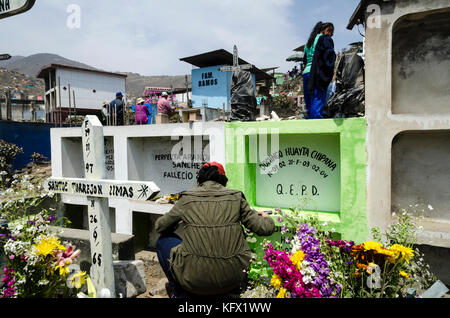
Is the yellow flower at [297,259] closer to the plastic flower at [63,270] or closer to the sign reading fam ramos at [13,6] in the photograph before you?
the plastic flower at [63,270]

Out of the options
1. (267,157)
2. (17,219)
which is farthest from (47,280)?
(267,157)

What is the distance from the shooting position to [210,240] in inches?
99.4

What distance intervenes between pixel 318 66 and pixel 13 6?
12.6 feet

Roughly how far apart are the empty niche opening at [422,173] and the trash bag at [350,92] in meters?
0.73

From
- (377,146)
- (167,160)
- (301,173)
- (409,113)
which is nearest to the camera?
(377,146)

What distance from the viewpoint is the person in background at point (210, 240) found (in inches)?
99.2

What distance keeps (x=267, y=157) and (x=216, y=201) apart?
2725 mm

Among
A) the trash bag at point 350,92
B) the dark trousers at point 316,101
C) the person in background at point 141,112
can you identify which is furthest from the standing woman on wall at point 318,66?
the person in background at point 141,112

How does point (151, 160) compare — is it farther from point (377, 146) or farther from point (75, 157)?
point (377, 146)

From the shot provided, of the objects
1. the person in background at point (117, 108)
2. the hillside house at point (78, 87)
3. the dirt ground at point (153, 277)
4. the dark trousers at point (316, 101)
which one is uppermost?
the hillside house at point (78, 87)

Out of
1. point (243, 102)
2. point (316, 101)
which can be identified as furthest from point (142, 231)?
point (316, 101)

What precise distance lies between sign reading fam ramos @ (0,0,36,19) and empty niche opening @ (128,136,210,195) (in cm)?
375

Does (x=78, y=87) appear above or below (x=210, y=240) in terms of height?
above

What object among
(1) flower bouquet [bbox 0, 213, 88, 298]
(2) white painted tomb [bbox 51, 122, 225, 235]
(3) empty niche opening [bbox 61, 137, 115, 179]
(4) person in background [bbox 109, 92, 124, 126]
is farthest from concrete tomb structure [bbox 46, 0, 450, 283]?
(4) person in background [bbox 109, 92, 124, 126]
